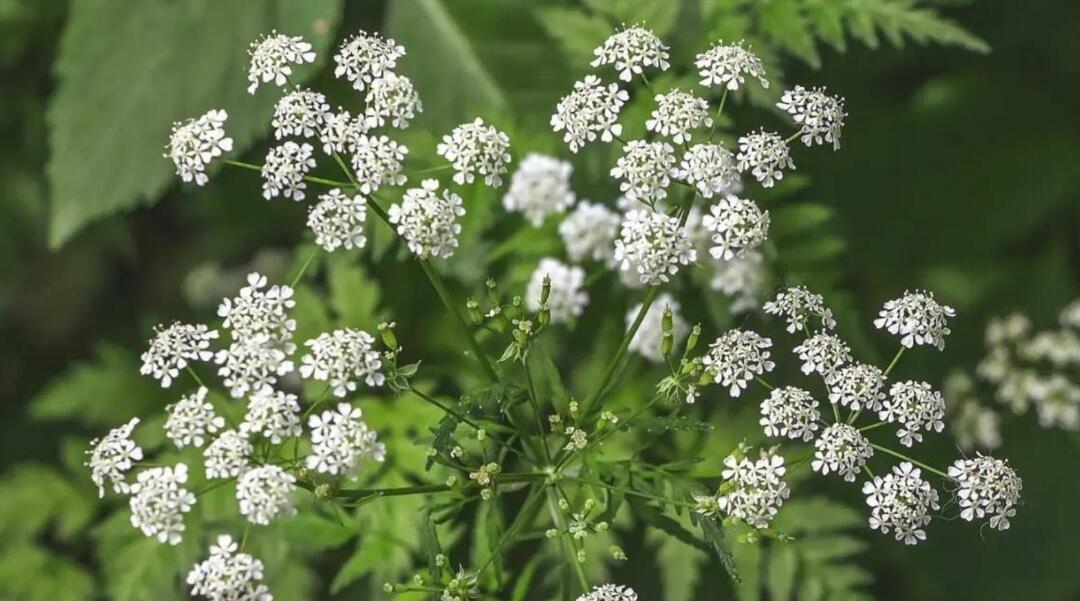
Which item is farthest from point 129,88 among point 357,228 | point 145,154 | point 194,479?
point 357,228

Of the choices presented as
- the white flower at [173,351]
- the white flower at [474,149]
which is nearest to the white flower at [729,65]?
the white flower at [474,149]

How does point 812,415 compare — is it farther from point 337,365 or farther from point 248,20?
point 248,20

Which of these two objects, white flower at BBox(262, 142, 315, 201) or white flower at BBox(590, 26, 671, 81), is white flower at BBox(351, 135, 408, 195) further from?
white flower at BBox(590, 26, 671, 81)

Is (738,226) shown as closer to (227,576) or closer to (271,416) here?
(271,416)

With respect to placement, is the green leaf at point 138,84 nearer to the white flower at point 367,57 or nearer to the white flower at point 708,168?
the white flower at point 367,57

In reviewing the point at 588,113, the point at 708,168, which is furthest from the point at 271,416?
the point at 708,168
